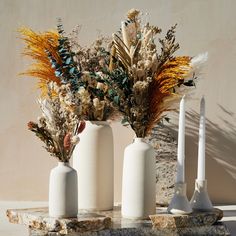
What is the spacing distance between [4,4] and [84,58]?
19.4 inches

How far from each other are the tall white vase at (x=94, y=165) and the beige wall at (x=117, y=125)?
353 mm

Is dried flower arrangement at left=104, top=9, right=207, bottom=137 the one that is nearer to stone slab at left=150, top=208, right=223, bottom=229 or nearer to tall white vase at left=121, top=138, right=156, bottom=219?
tall white vase at left=121, top=138, right=156, bottom=219

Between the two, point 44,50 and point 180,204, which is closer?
point 180,204

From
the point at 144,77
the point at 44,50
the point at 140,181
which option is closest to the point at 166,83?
the point at 144,77

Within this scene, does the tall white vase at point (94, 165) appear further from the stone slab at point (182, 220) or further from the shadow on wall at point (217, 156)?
the shadow on wall at point (217, 156)

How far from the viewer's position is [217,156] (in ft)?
4.89

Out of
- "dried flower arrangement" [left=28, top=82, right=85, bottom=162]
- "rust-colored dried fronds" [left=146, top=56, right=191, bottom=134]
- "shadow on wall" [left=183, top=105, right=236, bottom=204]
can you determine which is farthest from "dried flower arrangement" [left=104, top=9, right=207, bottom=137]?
"shadow on wall" [left=183, top=105, right=236, bottom=204]

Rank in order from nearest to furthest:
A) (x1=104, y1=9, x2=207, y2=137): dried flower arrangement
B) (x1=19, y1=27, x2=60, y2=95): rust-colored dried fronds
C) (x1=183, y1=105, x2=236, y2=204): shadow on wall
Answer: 1. (x1=104, y1=9, x2=207, y2=137): dried flower arrangement
2. (x1=19, y1=27, x2=60, y2=95): rust-colored dried fronds
3. (x1=183, y1=105, x2=236, y2=204): shadow on wall

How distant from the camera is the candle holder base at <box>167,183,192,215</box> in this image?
104 centimetres

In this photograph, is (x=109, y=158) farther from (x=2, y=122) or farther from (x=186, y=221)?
(x=2, y=122)

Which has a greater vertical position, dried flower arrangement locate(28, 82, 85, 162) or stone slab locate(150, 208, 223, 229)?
dried flower arrangement locate(28, 82, 85, 162)

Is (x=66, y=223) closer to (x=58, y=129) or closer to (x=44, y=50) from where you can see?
(x=58, y=129)

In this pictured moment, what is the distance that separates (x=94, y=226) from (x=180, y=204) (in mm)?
199

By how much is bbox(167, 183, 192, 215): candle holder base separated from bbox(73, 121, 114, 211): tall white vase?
174mm
